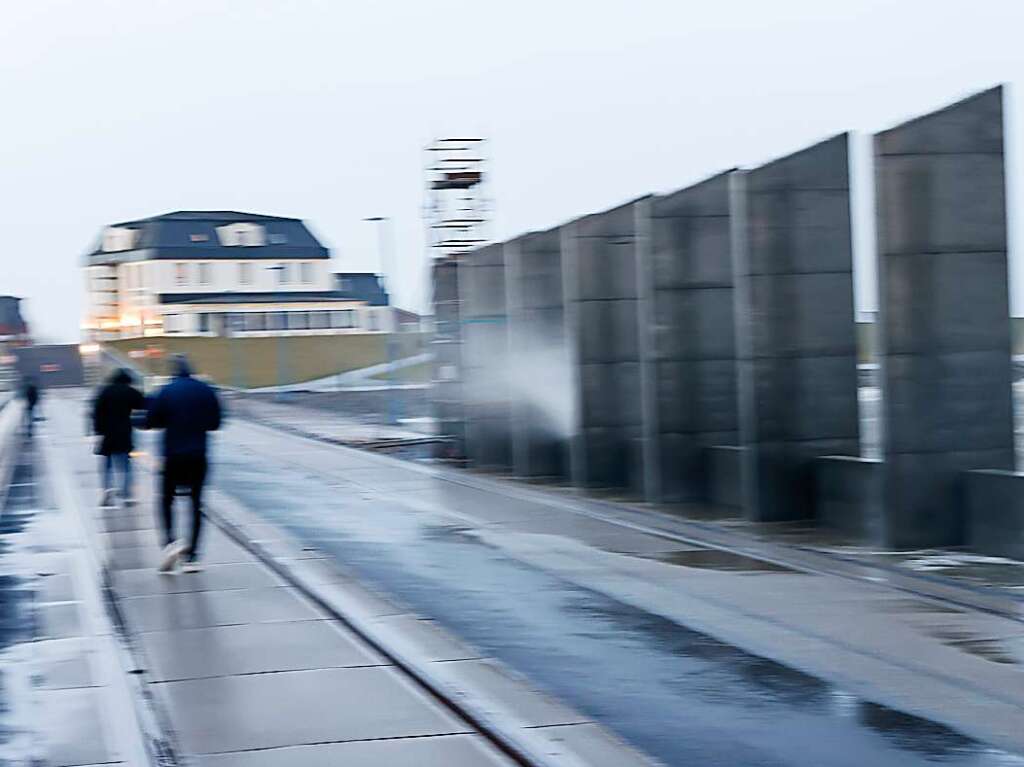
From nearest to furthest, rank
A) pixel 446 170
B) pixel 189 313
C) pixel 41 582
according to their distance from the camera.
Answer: pixel 41 582, pixel 446 170, pixel 189 313

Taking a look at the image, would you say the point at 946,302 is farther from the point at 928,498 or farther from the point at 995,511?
the point at 995,511

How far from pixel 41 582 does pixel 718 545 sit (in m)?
6.37

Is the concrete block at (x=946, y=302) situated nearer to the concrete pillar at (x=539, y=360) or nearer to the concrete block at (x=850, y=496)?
the concrete block at (x=850, y=496)

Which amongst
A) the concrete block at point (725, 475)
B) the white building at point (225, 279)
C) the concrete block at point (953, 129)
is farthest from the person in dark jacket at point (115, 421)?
the white building at point (225, 279)

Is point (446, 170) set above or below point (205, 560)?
above

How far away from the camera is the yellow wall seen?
74375mm

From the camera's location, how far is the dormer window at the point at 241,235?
109 meters

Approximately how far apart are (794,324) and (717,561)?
3937 millimetres

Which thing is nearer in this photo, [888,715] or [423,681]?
[888,715]

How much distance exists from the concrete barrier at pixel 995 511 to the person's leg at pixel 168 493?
705cm

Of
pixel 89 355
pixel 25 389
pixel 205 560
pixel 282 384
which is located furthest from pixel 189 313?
pixel 205 560

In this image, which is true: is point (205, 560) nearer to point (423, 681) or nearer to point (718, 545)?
point (718, 545)

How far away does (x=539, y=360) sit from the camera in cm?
2475

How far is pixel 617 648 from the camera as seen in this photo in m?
10.2
